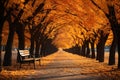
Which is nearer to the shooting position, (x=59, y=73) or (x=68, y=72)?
(x=59, y=73)

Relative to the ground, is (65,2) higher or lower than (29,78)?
higher

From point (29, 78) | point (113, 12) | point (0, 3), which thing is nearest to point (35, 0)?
point (113, 12)

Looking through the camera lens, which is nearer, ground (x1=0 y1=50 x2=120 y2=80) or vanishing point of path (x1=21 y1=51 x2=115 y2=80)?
ground (x1=0 y1=50 x2=120 y2=80)

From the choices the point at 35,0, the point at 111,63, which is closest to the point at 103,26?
the point at 111,63

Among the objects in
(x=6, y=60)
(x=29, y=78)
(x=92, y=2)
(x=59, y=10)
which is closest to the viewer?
(x=29, y=78)

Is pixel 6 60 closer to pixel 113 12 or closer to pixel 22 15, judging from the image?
pixel 22 15

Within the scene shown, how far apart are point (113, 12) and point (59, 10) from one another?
1839cm

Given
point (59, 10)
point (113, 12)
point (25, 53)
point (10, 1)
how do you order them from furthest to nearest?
point (59, 10)
point (25, 53)
point (113, 12)
point (10, 1)

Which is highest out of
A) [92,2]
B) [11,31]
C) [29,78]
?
[92,2]

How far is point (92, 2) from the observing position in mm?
26188

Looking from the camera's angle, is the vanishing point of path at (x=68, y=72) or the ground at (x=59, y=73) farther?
the vanishing point of path at (x=68, y=72)

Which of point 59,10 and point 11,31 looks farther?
point 59,10

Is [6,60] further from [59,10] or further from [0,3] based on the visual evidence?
[59,10]

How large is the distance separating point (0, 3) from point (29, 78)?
446 cm
